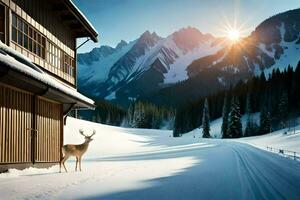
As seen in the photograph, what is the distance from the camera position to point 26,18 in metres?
22.6

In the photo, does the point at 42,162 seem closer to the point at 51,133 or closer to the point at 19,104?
the point at 51,133

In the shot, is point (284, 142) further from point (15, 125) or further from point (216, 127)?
point (216, 127)

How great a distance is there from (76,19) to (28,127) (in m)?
11.1

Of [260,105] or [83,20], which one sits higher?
[260,105]

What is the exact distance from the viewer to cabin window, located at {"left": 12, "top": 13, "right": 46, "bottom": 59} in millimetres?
21484

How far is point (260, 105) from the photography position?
13550 centimetres

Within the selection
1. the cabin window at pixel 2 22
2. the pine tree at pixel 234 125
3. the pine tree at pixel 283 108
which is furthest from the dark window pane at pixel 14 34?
the pine tree at pixel 283 108

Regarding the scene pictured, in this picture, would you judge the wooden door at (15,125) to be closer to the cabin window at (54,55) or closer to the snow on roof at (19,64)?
the snow on roof at (19,64)

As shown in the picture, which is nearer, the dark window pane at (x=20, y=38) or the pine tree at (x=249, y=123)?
the dark window pane at (x=20, y=38)

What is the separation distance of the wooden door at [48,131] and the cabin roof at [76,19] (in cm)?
637

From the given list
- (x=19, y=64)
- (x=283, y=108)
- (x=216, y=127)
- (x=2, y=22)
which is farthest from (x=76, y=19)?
(x=216, y=127)

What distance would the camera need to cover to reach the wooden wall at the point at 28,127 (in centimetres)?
1772

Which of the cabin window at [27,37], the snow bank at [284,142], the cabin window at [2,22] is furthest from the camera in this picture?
the snow bank at [284,142]

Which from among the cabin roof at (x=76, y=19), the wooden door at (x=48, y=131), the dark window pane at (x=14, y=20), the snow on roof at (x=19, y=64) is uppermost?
the cabin roof at (x=76, y=19)
